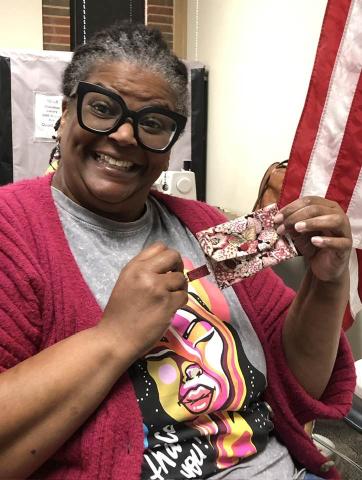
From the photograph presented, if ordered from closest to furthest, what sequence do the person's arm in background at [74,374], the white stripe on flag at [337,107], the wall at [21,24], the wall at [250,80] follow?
1. the person's arm in background at [74,374]
2. the white stripe on flag at [337,107]
3. the wall at [250,80]
4. the wall at [21,24]

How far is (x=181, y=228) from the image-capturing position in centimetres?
108

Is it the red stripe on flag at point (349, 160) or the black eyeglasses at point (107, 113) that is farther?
the red stripe on flag at point (349, 160)

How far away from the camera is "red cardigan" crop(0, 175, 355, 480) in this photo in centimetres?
74

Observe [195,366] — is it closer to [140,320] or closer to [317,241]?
[140,320]

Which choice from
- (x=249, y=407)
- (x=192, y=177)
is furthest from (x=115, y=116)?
(x=192, y=177)

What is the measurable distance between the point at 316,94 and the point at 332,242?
38.6 inches

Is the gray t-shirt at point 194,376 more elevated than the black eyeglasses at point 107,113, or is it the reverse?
the black eyeglasses at point 107,113

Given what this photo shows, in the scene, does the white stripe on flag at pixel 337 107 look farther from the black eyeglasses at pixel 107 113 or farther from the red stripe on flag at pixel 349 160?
the black eyeglasses at pixel 107 113

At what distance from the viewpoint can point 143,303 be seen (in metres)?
0.77

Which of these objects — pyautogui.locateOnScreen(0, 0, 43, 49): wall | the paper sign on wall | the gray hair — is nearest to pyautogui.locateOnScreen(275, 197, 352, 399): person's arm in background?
the gray hair

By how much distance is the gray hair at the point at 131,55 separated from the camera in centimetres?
94

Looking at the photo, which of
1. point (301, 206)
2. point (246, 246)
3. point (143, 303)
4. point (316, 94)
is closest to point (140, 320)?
point (143, 303)

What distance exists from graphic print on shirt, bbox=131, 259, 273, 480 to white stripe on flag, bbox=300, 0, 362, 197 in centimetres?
90

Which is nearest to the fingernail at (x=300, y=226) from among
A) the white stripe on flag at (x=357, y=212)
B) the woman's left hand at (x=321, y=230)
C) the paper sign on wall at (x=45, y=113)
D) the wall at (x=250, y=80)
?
the woman's left hand at (x=321, y=230)
